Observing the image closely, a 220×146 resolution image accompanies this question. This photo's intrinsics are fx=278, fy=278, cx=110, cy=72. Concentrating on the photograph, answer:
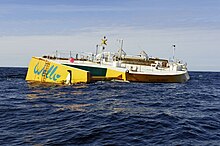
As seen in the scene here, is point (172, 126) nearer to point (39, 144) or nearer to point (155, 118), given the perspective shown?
point (155, 118)

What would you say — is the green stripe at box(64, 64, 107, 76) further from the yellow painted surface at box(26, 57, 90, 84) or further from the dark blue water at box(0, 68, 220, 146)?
the dark blue water at box(0, 68, 220, 146)

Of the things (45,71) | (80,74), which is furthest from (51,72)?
(80,74)

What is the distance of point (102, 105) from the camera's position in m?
18.3

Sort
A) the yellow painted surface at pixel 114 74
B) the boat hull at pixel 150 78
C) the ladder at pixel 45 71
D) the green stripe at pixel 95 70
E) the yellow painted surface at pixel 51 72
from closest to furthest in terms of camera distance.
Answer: the yellow painted surface at pixel 51 72 < the yellow painted surface at pixel 114 74 < the boat hull at pixel 150 78 < the green stripe at pixel 95 70 < the ladder at pixel 45 71

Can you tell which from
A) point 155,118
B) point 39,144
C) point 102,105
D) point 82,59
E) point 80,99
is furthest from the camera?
point 82,59

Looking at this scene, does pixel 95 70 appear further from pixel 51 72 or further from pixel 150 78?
pixel 150 78

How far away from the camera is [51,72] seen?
3491 centimetres

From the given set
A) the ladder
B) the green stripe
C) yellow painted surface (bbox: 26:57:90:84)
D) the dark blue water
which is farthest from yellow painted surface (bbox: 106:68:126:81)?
the dark blue water

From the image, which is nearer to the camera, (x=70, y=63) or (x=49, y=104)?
(x=49, y=104)

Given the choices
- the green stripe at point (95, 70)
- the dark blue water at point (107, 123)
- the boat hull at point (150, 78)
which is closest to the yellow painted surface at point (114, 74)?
the green stripe at point (95, 70)

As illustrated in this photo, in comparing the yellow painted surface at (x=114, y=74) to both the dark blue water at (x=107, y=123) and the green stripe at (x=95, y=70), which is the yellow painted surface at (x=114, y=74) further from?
the dark blue water at (x=107, y=123)

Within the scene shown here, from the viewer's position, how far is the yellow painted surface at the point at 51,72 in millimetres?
33344

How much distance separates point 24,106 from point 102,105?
16.9 ft

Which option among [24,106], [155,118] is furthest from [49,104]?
[155,118]
